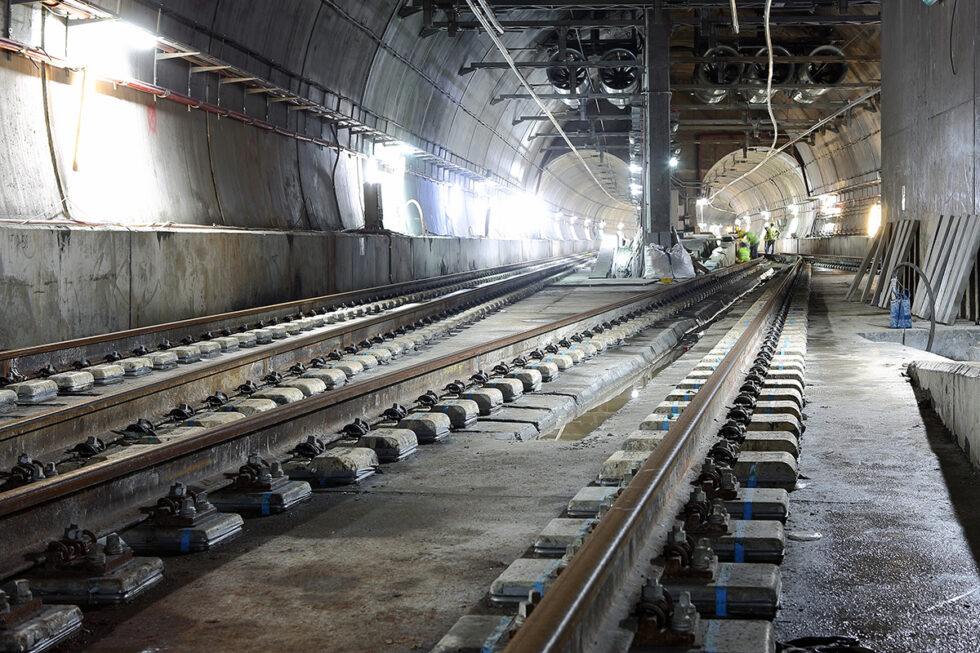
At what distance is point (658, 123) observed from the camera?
76.7 ft

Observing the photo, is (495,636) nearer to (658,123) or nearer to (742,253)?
(658,123)

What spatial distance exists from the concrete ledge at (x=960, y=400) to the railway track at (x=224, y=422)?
2.99m

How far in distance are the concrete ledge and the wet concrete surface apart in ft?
0.26

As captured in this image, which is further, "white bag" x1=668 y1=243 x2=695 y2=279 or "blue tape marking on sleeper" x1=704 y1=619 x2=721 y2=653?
"white bag" x1=668 y1=243 x2=695 y2=279

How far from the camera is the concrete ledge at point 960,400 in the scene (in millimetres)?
5078

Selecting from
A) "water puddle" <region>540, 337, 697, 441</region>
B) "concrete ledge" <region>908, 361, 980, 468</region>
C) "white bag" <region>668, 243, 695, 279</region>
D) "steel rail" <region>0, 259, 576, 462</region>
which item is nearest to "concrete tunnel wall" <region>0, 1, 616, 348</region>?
"steel rail" <region>0, 259, 576, 462</region>

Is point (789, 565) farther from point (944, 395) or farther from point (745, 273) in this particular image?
point (745, 273)

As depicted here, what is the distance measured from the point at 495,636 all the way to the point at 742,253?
38.4 m

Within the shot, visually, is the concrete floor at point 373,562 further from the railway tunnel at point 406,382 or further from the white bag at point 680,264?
the white bag at point 680,264

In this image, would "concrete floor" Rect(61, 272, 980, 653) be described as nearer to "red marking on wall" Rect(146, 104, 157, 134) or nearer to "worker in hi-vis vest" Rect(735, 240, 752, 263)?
"red marking on wall" Rect(146, 104, 157, 134)

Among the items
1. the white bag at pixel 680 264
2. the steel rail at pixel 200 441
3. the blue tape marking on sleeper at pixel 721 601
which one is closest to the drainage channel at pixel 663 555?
the blue tape marking on sleeper at pixel 721 601

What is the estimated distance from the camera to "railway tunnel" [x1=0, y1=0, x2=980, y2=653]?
3.06 m

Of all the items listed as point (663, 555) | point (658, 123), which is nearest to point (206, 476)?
point (663, 555)

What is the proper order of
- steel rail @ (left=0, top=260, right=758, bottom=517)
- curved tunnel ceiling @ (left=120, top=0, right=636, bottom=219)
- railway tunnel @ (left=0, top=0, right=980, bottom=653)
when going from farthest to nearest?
curved tunnel ceiling @ (left=120, top=0, right=636, bottom=219)
steel rail @ (left=0, top=260, right=758, bottom=517)
railway tunnel @ (left=0, top=0, right=980, bottom=653)
